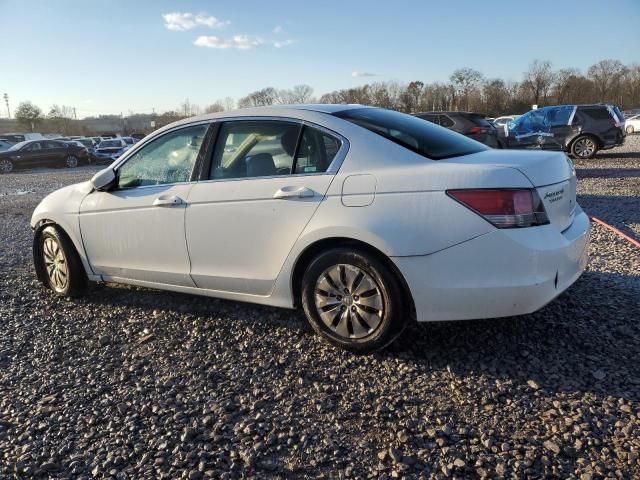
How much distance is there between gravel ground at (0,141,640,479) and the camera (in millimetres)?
2369

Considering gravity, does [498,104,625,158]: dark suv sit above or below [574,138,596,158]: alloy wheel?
above

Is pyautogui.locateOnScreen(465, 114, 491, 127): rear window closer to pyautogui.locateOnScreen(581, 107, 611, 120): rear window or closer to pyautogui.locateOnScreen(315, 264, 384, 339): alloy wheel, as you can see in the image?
pyautogui.locateOnScreen(581, 107, 611, 120): rear window

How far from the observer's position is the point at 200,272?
3.85 meters

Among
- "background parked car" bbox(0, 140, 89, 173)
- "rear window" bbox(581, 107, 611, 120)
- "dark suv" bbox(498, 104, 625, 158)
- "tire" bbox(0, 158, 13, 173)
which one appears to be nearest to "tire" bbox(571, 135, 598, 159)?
"dark suv" bbox(498, 104, 625, 158)

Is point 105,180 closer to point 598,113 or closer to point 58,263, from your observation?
point 58,263

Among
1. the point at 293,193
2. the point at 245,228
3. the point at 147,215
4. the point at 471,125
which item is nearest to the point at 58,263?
the point at 147,215

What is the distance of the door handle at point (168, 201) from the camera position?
383 cm

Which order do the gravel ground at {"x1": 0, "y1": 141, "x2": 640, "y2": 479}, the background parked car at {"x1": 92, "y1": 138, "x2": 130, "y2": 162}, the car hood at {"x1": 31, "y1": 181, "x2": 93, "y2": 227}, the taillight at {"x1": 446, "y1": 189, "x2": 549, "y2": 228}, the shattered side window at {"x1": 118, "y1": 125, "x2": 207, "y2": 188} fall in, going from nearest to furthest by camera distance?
the gravel ground at {"x1": 0, "y1": 141, "x2": 640, "y2": 479} → the taillight at {"x1": 446, "y1": 189, "x2": 549, "y2": 228} → the shattered side window at {"x1": 118, "y1": 125, "x2": 207, "y2": 188} → the car hood at {"x1": 31, "y1": 181, "x2": 93, "y2": 227} → the background parked car at {"x1": 92, "y1": 138, "x2": 130, "y2": 162}

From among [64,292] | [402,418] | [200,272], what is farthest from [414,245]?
[64,292]

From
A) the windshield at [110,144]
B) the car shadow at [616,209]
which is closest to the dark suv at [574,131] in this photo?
the car shadow at [616,209]

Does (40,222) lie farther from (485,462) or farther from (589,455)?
(589,455)

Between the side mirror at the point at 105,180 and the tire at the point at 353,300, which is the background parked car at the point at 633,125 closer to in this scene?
the tire at the point at 353,300

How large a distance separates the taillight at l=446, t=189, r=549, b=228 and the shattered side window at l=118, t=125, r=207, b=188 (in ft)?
6.70

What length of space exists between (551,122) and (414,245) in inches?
569
